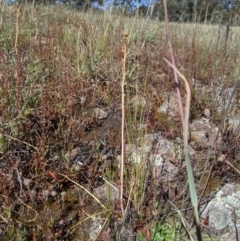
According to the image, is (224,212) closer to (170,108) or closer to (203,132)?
(203,132)

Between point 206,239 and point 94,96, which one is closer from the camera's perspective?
point 206,239

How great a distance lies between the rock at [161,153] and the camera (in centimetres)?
162

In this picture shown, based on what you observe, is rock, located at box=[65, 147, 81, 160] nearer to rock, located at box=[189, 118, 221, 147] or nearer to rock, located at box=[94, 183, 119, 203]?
rock, located at box=[94, 183, 119, 203]

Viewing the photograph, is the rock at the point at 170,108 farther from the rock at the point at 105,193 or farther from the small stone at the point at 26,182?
the small stone at the point at 26,182

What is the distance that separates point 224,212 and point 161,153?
0.47 meters

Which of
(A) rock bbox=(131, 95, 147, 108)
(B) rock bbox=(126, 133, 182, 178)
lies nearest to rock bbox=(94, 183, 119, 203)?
(B) rock bbox=(126, 133, 182, 178)

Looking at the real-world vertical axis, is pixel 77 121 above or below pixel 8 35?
below

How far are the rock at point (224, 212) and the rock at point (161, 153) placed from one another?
24 cm

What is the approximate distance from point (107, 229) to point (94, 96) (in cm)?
109

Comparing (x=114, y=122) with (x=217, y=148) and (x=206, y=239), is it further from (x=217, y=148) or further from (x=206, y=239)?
(x=206, y=239)

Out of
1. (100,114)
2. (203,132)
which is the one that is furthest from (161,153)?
(100,114)

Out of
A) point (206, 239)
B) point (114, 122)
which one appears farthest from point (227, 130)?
point (206, 239)

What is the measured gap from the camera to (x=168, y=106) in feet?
7.11

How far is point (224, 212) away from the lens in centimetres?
142
